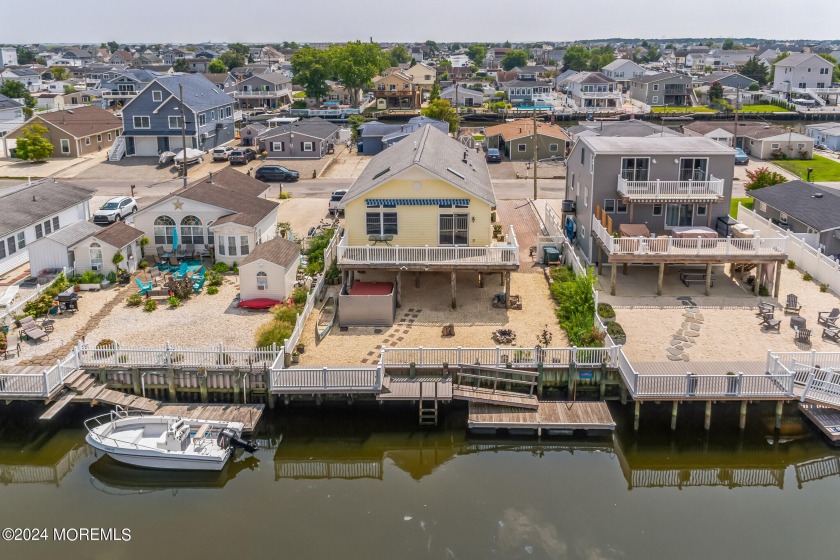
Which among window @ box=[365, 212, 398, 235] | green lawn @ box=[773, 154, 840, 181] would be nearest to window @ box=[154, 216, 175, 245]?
window @ box=[365, 212, 398, 235]

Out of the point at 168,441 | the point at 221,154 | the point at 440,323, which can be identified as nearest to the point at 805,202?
the point at 440,323

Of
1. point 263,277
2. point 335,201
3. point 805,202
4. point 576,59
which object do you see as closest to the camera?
point 263,277

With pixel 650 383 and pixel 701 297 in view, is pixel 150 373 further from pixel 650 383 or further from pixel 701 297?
pixel 701 297

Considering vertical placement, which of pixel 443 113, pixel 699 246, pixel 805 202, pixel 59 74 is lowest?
pixel 699 246

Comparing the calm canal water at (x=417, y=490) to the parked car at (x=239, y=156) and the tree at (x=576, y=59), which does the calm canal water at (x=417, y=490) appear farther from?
the tree at (x=576, y=59)

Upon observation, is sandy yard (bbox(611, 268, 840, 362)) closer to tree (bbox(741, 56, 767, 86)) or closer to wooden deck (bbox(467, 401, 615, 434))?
wooden deck (bbox(467, 401, 615, 434))

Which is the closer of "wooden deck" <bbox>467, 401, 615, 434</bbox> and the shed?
"wooden deck" <bbox>467, 401, 615, 434</bbox>

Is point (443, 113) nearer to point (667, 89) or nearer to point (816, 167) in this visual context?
point (816, 167)
